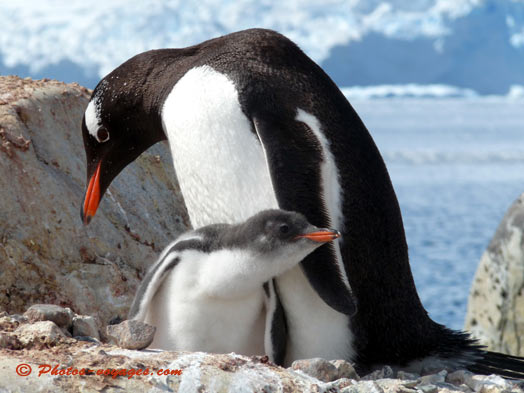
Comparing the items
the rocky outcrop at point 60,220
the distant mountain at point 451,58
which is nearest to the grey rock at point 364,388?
the rocky outcrop at point 60,220

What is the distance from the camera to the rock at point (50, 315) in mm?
2400

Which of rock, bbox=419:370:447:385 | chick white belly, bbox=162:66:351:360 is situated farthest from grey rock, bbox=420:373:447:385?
chick white belly, bbox=162:66:351:360

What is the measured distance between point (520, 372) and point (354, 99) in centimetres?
9204

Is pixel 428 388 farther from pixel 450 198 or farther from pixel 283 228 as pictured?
pixel 450 198

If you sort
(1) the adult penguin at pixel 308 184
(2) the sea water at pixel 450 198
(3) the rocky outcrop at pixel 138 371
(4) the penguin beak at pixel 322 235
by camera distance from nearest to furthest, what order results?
(3) the rocky outcrop at pixel 138 371 → (4) the penguin beak at pixel 322 235 → (1) the adult penguin at pixel 308 184 → (2) the sea water at pixel 450 198

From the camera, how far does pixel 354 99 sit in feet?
307

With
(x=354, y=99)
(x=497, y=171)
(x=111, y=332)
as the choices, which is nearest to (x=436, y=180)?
(x=497, y=171)

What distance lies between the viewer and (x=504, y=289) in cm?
520

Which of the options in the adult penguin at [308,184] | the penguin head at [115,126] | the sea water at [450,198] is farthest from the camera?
the sea water at [450,198]

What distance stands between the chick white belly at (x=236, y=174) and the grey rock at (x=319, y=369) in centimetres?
41

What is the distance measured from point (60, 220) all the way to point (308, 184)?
1.27 metres

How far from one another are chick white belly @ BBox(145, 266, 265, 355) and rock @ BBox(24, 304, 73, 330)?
34cm

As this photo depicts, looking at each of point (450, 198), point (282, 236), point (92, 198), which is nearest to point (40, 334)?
point (282, 236)

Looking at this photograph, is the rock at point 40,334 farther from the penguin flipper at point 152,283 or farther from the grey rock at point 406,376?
the grey rock at point 406,376
